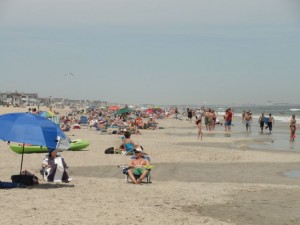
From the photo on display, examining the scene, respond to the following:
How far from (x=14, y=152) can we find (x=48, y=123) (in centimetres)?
863

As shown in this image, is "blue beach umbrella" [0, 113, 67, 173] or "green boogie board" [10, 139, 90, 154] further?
"green boogie board" [10, 139, 90, 154]

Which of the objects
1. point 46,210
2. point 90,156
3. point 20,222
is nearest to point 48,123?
point 46,210

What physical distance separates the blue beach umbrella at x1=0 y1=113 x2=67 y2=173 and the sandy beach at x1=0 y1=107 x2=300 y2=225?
41.1 inches

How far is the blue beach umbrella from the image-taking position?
9.07m

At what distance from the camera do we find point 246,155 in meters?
18.2

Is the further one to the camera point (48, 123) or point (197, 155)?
point (197, 155)

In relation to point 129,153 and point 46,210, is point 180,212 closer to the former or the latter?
point 46,210

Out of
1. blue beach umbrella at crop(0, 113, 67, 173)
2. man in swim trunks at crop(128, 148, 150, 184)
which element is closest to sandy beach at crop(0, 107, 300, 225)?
man in swim trunks at crop(128, 148, 150, 184)

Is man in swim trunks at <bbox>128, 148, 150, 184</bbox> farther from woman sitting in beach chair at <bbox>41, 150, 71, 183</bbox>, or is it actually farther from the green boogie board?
the green boogie board

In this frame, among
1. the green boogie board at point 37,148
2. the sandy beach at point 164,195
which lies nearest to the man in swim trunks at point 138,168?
the sandy beach at point 164,195

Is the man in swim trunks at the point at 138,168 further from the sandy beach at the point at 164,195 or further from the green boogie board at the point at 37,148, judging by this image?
the green boogie board at the point at 37,148

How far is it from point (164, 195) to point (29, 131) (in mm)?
2945

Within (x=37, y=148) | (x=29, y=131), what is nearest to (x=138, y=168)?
(x=29, y=131)

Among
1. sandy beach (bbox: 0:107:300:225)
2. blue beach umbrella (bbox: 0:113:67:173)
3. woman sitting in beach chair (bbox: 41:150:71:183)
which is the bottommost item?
sandy beach (bbox: 0:107:300:225)
